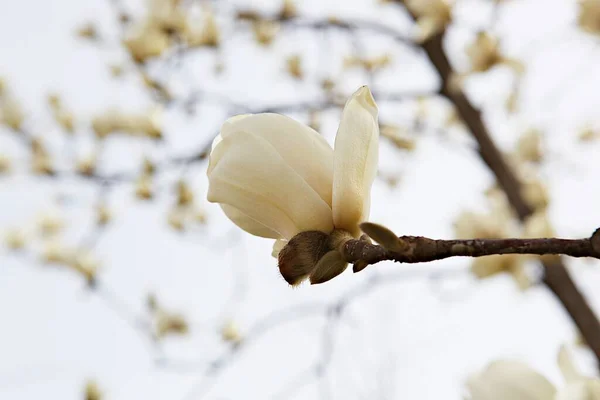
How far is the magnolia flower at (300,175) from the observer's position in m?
0.28

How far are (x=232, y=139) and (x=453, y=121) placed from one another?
1.51 meters

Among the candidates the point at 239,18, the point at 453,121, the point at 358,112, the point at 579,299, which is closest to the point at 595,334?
the point at 579,299

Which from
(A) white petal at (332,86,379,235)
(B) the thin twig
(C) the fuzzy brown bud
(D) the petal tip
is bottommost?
(B) the thin twig

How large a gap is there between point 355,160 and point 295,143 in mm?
34

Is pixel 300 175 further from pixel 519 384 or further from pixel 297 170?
pixel 519 384

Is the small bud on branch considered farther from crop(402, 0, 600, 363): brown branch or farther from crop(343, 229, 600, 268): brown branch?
crop(402, 0, 600, 363): brown branch

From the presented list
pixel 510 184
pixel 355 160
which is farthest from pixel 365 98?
pixel 510 184

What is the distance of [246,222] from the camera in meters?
0.30

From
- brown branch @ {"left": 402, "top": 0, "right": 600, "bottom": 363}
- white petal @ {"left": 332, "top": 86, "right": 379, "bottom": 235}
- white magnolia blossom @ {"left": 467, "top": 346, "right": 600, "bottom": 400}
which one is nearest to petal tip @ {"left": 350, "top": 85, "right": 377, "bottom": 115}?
white petal @ {"left": 332, "top": 86, "right": 379, "bottom": 235}

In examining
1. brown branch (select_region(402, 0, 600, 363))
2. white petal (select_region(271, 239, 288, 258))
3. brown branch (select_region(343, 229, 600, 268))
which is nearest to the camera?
brown branch (select_region(343, 229, 600, 268))

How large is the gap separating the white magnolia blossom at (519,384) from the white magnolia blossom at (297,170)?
0.10 metres

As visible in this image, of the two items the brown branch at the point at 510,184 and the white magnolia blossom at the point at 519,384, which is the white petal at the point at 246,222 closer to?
the white magnolia blossom at the point at 519,384

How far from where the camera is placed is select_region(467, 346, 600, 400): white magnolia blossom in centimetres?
25

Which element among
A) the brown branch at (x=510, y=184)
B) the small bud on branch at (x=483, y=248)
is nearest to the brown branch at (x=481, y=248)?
the small bud on branch at (x=483, y=248)
